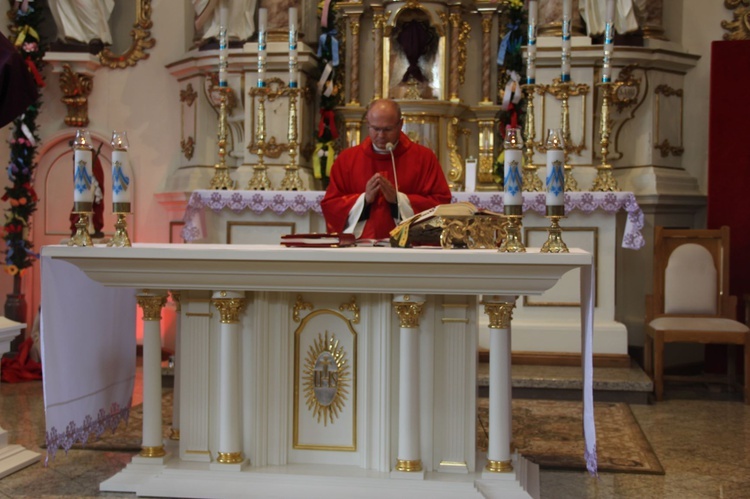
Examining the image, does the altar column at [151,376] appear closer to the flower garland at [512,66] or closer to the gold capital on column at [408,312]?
the gold capital on column at [408,312]

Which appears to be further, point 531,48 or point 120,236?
point 531,48

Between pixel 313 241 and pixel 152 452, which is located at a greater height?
pixel 313 241

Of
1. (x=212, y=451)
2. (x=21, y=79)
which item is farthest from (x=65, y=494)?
(x=21, y=79)

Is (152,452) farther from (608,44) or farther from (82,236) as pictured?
(608,44)

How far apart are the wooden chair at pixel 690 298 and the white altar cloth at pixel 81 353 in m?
3.76

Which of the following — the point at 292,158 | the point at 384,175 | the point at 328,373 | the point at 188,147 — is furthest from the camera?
the point at 188,147

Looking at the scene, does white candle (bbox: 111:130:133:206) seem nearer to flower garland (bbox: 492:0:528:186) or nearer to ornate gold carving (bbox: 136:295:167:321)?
ornate gold carving (bbox: 136:295:167:321)

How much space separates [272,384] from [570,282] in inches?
137

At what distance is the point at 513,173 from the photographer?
4.11 m

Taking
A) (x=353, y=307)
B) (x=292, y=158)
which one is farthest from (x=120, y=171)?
(x=292, y=158)

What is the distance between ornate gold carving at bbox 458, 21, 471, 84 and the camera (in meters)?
8.09

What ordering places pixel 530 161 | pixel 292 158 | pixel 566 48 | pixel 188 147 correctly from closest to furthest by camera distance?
pixel 566 48
pixel 530 161
pixel 292 158
pixel 188 147

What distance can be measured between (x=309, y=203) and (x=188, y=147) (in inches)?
65.1

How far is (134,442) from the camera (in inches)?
209
